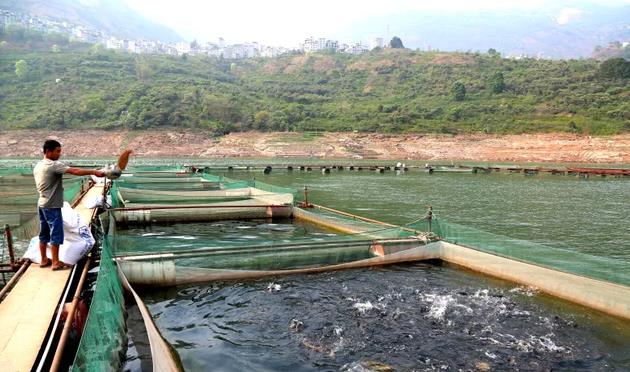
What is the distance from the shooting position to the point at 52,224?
8086 mm

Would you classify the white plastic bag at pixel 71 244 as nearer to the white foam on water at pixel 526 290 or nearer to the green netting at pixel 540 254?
the white foam on water at pixel 526 290

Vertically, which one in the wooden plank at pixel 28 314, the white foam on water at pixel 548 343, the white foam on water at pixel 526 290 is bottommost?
the white foam on water at pixel 548 343

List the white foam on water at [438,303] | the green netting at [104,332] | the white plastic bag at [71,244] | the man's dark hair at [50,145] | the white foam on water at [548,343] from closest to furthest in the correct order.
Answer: the green netting at [104,332]
the man's dark hair at [50,145]
the white foam on water at [548,343]
the white plastic bag at [71,244]
the white foam on water at [438,303]

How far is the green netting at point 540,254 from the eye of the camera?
1012cm

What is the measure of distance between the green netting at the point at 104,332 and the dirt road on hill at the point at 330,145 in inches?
3165

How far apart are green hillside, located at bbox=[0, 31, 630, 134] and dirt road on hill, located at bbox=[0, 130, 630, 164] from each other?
362cm

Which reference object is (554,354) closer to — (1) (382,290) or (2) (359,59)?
(1) (382,290)

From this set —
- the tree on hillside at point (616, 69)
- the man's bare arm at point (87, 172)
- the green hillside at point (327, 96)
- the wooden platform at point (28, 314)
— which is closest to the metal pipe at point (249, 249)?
the wooden platform at point (28, 314)

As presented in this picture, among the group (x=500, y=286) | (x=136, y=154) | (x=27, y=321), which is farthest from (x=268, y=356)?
(x=136, y=154)

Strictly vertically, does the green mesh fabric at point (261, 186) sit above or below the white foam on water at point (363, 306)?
above

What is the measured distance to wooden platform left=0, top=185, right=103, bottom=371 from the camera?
5418 millimetres

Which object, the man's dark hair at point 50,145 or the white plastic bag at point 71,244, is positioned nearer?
the man's dark hair at point 50,145

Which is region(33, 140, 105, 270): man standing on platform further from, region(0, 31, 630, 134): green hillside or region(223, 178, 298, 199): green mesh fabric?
region(0, 31, 630, 134): green hillside

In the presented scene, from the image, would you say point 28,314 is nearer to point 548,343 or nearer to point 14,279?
point 14,279
